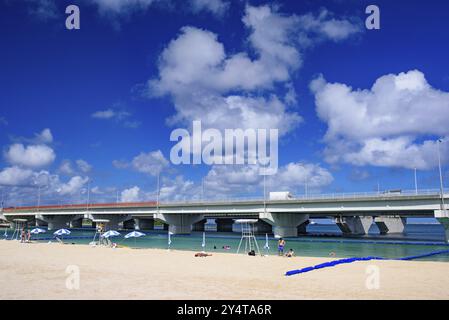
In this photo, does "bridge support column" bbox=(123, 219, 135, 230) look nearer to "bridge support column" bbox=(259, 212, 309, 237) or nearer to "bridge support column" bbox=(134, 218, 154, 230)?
"bridge support column" bbox=(134, 218, 154, 230)

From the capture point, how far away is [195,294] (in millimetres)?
15289

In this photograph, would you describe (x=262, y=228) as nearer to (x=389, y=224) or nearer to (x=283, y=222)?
(x=389, y=224)

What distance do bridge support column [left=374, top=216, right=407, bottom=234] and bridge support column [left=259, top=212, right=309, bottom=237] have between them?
135 feet

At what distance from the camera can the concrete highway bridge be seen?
58.6 metres

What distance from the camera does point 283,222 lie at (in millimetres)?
79750

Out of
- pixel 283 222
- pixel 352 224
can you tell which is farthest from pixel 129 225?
pixel 283 222

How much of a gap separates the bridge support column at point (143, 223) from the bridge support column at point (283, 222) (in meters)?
80.4

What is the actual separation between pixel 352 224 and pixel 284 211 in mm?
39897

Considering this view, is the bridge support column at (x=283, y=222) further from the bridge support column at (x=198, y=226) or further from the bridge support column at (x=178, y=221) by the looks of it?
the bridge support column at (x=198, y=226)

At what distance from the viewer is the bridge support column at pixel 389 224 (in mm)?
113062
